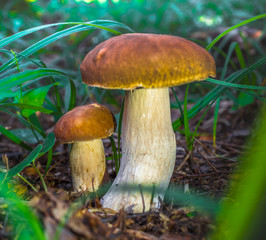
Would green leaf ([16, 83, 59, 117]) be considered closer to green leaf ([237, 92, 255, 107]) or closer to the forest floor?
the forest floor

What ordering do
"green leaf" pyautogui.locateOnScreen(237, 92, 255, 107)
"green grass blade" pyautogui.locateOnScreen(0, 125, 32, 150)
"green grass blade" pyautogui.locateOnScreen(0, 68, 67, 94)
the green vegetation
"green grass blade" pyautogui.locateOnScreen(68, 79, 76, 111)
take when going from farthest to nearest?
"green leaf" pyautogui.locateOnScreen(237, 92, 255, 107) < "green grass blade" pyautogui.locateOnScreen(68, 79, 76, 111) < "green grass blade" pyautogui.locateOnScreen(0, 125, 32, 150) < "green grass blade" pyautogui.locateOnScreen(0, 68, 67, 94) < the green vegetation

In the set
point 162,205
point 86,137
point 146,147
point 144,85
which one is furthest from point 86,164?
point 144,85

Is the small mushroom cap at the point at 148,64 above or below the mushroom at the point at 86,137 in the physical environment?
above

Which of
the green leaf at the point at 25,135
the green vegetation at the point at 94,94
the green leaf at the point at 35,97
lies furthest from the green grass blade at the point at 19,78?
the green leaf at the point at 25,135

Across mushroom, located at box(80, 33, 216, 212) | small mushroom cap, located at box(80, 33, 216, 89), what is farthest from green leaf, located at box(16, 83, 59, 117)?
small mushroom cap, located at box(80, 33, 216, 89)

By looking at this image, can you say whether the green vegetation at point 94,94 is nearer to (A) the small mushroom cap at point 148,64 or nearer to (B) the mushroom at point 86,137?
(B) the mushroom at point 86,137

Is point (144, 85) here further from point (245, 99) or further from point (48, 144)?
point (245, 99)
